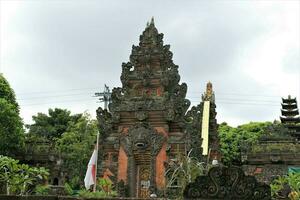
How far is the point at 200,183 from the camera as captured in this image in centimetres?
592

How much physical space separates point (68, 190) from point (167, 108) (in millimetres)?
6805

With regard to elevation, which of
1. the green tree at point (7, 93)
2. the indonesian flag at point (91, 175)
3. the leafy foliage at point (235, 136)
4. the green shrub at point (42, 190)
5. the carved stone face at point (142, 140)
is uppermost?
the green tree at point (7, 93)

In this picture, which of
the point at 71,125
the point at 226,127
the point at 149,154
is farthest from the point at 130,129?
the point at 226,127

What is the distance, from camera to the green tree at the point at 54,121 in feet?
149

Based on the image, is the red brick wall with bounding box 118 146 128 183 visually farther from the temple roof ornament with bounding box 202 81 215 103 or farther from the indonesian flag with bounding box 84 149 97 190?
the temple roof ornament with bounding box 202 81 215 103

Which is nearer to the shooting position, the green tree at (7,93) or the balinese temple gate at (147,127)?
the balinese temple gate at (147,127)

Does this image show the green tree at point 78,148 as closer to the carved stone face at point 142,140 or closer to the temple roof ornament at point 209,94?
the carved stone face at point 142,140

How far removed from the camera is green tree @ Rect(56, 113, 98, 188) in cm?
2991

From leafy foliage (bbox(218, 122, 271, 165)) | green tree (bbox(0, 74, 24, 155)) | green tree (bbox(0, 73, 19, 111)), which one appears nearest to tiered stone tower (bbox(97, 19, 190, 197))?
green tree (bbox(0, 74, 24, 155))

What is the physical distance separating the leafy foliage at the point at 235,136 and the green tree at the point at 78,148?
44.7 feet

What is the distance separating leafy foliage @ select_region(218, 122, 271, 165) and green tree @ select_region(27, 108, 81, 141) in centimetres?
1762

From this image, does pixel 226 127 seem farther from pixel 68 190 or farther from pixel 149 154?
pixel 68 190

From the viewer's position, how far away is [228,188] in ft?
19.2

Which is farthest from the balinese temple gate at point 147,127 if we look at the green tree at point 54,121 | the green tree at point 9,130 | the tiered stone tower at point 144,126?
the green tree at point 54,121
